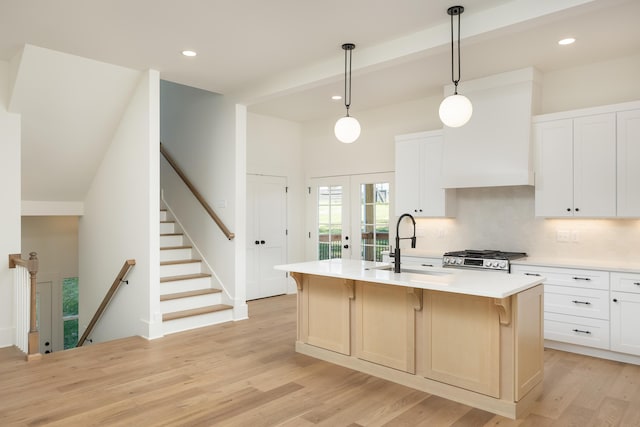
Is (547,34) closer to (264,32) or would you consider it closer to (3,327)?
(264,32)

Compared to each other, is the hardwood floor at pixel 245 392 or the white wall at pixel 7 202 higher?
the white wall at pixel 7 202

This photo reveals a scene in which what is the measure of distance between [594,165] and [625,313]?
4.61ft

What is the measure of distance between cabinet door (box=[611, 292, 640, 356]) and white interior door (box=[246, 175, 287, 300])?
4.64 meters

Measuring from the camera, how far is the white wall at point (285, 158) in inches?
274

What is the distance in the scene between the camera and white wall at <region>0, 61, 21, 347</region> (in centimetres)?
453

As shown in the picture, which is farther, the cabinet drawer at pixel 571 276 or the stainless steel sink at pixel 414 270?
the cabinet drawer at pixel 571 276

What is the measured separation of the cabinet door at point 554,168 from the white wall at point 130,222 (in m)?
4.08

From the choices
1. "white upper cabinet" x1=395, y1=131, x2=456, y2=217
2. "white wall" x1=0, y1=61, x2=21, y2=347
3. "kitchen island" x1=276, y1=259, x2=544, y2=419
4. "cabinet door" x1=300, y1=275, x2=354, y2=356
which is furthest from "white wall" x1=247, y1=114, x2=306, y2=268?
"kitchen island" x1=276, y1=259, x2=544, y2=419

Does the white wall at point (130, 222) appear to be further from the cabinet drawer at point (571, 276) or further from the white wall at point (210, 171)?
the cabinet drawer at point (571, 276)

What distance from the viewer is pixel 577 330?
13.8 ft

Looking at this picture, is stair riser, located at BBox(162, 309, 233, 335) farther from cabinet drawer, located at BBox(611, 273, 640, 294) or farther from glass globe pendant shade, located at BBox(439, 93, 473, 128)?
cabinet drawer, located at BBox(611, 273, 640, 294)

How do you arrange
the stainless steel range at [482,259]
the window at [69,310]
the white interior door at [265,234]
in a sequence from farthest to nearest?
the window at [69,310] < the white interior door at [265,234] < the stainless steel range at [482,259]

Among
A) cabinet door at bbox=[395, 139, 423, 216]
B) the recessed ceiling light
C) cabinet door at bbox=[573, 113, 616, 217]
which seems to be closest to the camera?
the recessed ceiling light

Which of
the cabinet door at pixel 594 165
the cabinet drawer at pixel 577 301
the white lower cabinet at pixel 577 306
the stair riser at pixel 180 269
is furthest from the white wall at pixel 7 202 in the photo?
the cabinet door at pixel 594 165
